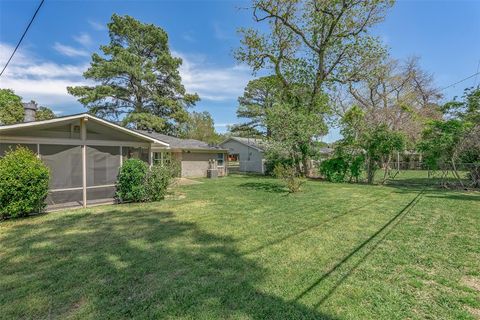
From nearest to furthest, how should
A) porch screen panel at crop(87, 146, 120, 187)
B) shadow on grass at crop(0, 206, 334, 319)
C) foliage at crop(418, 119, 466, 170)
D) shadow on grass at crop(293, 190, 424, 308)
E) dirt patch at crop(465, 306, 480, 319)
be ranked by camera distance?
dirt patch at crop(465, 306, 480, 319)
shadow on grass at crop(0, 206, 334, 319)
shadow on grass at crop(293, 190, 424, 308)
porch screen panel at crop(87, 146, 120, 187)
foliage at crop(418, 119, 466, 170)

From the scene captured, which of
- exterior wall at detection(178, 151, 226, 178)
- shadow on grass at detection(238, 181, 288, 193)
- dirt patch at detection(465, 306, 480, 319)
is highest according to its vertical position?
exterior wall at detection(178, 151, 226, 178)

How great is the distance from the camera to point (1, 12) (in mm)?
7121

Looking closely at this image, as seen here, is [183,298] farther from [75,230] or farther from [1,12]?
[1,12]

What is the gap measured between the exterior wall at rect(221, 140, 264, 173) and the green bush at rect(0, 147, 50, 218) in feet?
60.4

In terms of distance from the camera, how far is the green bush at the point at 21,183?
646 centimetres

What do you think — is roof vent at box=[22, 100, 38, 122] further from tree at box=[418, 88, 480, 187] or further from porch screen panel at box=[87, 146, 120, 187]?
tree at box=[418, 88, 480, 187]

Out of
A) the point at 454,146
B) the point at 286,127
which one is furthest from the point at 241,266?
the point at 454,146

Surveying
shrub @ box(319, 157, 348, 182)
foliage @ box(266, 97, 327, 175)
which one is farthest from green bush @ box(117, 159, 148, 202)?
shrub @ box(319, 157, 348, 182)

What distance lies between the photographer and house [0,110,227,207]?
7594 mm

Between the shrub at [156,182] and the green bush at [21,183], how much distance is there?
2.95 meters

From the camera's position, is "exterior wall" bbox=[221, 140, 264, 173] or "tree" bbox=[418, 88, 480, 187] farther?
"exterior wall" bbox=[221, 140, 264, 173]

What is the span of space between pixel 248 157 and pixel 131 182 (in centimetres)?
1823

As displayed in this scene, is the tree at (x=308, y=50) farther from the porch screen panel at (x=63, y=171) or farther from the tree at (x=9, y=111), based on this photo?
the tree at (x=9, y=111)

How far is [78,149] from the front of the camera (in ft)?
27.2
